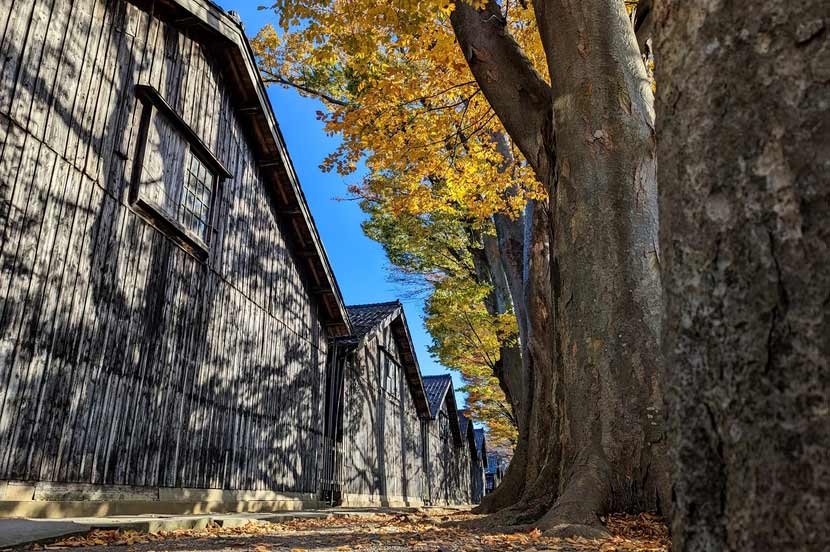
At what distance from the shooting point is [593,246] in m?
5.41

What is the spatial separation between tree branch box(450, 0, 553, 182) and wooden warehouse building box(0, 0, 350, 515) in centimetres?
413

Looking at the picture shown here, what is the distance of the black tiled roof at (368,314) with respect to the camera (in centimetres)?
1667

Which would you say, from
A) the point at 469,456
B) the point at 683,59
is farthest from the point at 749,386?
the point at 469,456

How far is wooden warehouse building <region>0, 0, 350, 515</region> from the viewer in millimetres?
5379

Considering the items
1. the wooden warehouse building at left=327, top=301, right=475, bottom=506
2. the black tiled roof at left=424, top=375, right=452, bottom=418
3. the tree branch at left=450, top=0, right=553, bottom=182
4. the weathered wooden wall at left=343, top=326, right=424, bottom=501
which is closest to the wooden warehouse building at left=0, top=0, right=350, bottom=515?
the wooden warehouse building at left=327, top=301, right=475, bottom=506

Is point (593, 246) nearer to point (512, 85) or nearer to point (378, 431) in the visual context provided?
point (512, 85)

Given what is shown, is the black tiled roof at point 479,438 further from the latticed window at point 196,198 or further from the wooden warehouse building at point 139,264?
the latticed window at point 196,198

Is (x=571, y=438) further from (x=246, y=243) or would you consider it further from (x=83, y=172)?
(x=246, y=243)

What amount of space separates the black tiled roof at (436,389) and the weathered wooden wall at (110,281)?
→ 1652cm

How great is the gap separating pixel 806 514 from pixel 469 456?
123 ft

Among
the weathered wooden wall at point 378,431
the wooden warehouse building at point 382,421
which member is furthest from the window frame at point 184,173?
the weathered wooden wall at point 378,431

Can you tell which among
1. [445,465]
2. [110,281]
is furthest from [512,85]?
[445,465]

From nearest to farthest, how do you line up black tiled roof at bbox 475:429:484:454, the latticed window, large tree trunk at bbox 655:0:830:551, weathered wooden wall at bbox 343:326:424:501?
large tree trunk at bbox 655:0:830:551
the latticed window
weathered wooden wall at bbox 343:326:424:501
black tiled roof at bbox 475:429:484:454

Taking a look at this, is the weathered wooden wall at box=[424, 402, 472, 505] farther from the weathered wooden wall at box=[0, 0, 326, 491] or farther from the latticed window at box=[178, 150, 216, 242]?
the latticed window at box=[178, 150, 216, 242]
